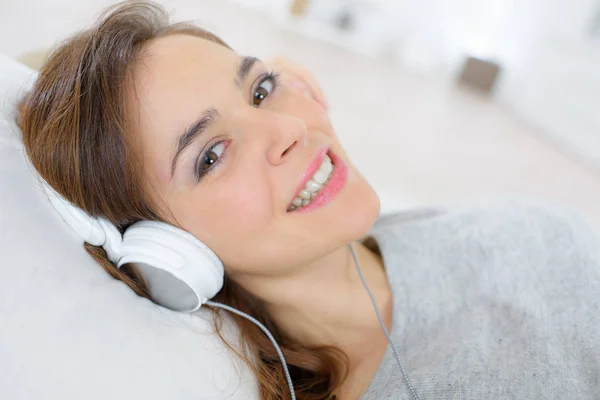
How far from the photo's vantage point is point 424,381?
2.55 ft

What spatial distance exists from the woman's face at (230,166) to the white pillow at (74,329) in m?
0.16

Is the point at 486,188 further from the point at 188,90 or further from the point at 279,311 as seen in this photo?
the point at 188,90

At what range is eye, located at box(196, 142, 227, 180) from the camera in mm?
749

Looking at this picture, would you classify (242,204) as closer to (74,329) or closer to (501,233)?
(74,329)

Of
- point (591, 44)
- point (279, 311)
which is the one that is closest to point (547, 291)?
point (279, 311)

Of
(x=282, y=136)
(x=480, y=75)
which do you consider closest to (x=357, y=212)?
(x=282, y=136)

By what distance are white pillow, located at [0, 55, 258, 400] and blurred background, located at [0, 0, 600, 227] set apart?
36.7 inches

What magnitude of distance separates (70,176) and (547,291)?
3.01 feet

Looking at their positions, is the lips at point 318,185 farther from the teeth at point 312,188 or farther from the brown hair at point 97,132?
the brown hair at point 97,132

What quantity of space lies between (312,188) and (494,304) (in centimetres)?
47

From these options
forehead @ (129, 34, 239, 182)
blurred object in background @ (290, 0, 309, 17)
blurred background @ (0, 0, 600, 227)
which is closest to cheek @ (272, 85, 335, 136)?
forehead @ (129, 34, 239, 182)

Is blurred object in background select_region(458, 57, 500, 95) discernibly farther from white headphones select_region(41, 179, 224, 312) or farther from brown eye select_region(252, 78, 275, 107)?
white headphones select_region(41, 179, 224, 312)

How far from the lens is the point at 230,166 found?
75cm

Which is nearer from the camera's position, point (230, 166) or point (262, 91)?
point (230, 166)
